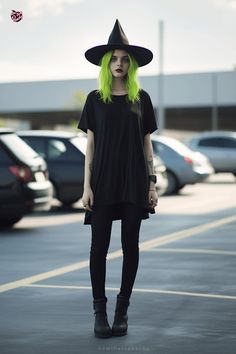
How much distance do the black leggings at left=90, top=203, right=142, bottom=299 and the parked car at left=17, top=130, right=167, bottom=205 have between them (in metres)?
12.3

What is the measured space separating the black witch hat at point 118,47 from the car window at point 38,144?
42.0 ft

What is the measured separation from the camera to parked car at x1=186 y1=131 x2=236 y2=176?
36219mm

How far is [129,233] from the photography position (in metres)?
7.02

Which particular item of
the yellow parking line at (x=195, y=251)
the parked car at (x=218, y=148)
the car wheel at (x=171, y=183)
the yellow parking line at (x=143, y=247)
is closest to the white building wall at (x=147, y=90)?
the parked car at (x=218, y=148)

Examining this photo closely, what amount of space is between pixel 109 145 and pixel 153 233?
846 centimetres

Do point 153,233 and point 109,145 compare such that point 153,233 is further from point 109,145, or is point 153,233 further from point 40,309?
point 109,145

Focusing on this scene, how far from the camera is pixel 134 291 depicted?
9.31 m

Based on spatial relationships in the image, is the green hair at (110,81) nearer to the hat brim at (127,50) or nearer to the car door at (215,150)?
the hat brim at (127,50)

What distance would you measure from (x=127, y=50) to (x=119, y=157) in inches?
28.1

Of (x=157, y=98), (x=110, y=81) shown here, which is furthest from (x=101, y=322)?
(x=157, y=98)

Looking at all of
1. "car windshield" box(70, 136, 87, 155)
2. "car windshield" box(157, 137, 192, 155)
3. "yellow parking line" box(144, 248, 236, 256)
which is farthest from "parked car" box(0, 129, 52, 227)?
"car windshield" box(157, 137, 192, 155)

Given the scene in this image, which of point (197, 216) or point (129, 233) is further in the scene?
point (197, 216)

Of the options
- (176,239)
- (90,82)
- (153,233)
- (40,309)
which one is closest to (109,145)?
(40,309)

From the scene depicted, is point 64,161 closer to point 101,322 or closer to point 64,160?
point 64,160
